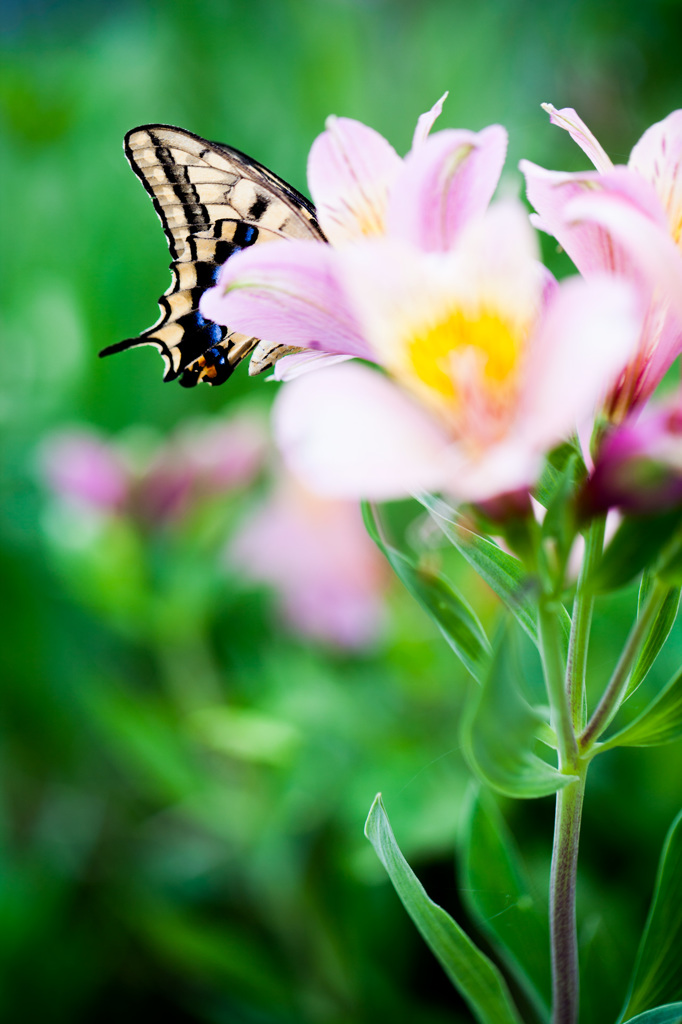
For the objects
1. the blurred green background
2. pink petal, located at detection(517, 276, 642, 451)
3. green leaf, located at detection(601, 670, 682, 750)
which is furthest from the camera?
the blurred green background

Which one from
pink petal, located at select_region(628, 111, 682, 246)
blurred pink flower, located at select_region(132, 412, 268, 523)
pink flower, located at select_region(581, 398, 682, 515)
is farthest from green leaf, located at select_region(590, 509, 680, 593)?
blurred pink flower, located at select_region(132, 412, 268, 523)

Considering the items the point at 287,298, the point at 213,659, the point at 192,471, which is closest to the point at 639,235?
the point at 287,298

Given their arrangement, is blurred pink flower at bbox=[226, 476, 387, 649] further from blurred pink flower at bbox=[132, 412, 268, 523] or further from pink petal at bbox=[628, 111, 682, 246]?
pink petal at bbox=[628, 111, 682, 246]

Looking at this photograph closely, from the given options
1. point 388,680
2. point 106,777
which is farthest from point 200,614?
point 106,777

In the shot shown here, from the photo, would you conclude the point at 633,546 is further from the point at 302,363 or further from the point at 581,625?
the point at 302,363

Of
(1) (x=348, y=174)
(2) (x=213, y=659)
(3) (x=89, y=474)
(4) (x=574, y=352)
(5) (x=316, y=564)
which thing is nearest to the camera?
(4) (x=574, y=352)

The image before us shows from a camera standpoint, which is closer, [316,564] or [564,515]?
[564,515]

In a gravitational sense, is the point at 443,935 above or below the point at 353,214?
below
